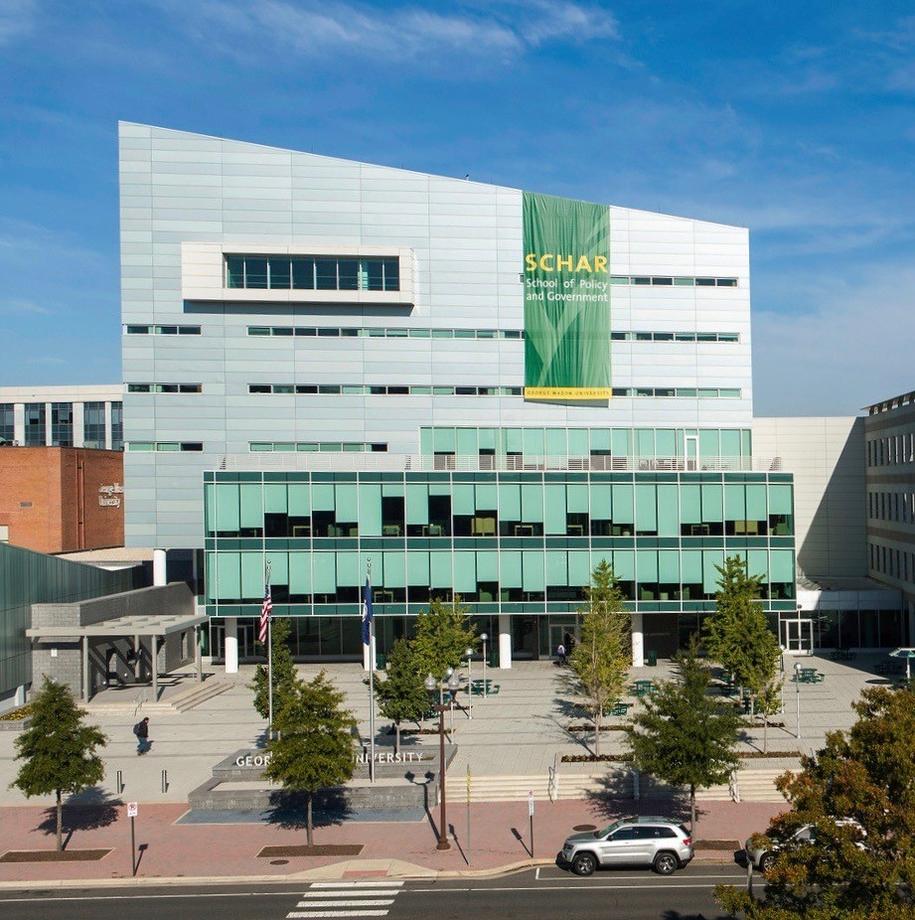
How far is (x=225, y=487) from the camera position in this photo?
216ft

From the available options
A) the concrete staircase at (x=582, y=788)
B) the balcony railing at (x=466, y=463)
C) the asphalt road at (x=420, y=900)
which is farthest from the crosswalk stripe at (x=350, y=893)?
the balcony railing at (x=466, y=463)

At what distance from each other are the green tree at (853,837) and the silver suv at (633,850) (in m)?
11.2

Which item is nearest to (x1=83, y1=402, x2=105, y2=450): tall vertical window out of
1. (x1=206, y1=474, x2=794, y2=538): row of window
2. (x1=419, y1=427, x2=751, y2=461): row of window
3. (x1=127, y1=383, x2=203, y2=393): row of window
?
(x1=127, y1=383, x2=203, y2=393): row of window

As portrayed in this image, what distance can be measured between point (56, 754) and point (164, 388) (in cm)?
4034

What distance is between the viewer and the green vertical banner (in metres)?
72.4

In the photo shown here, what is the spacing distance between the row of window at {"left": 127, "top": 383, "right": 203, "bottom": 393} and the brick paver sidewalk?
36642 mm

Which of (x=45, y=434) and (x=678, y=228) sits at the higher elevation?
(x=678, y=228)

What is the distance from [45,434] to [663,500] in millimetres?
92171

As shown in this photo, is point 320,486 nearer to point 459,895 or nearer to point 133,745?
point 133,745

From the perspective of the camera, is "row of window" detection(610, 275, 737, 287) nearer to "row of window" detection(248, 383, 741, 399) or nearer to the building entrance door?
"row of window" detection(248, 383, 741, 399)

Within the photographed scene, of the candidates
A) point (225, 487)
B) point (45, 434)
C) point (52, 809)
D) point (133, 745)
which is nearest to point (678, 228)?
point (225, 487)

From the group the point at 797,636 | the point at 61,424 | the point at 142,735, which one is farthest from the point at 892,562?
the point at 61,424

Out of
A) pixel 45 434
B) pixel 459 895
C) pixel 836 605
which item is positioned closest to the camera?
pixel 459 895

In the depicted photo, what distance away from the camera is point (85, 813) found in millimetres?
38531
